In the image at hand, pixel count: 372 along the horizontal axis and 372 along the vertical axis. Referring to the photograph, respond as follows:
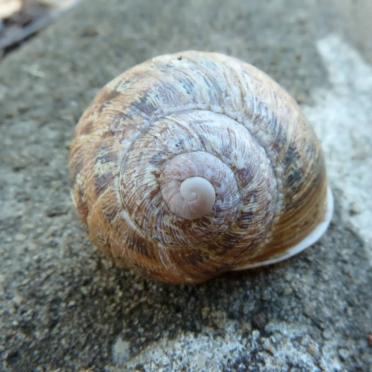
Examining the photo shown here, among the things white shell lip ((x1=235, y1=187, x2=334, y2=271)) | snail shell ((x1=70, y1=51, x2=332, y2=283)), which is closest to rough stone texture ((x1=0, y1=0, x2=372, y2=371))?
white shell lip ((x1=235, y1=187, x2=334, y2=271))

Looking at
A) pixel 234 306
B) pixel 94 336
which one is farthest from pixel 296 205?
pixel 94 336

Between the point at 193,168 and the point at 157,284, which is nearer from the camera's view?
the point at 193,168

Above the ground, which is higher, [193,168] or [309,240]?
[193,168]

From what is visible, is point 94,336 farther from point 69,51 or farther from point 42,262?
point 69,51

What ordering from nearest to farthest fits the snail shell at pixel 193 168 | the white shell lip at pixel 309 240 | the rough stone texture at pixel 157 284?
1. the snail shell at pixel 193 168
2. the rough stone texture at pixel 157 284
3. the white shell lip at pixel 309 240

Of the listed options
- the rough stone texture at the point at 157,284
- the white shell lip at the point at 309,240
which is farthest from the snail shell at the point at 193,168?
the rough stone texture at the point at 157,284

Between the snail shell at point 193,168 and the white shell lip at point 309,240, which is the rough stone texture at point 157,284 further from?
the snail shell at point 193,168
